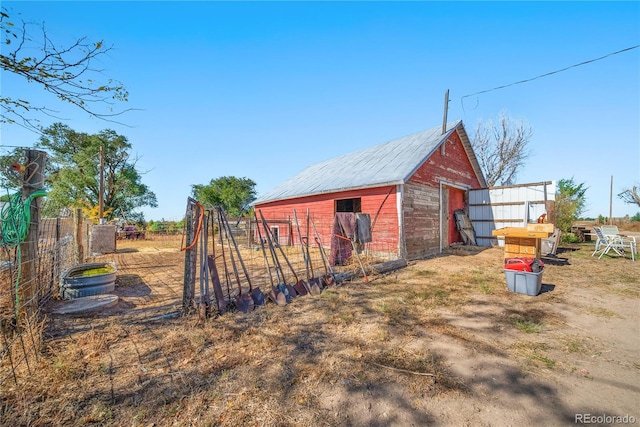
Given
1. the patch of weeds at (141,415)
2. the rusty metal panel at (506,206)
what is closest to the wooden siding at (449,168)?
the rusty metal panel at (506,206)

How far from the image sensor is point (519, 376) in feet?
8.61

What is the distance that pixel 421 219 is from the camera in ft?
33.7

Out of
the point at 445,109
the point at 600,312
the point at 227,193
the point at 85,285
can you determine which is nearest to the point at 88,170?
the point at 227,193

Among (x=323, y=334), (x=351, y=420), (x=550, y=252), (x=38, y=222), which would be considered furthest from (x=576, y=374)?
(x=550, y=252)

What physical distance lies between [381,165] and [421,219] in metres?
3.03

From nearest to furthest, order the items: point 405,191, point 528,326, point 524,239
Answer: point 528,326
point 524,239
point 405,191

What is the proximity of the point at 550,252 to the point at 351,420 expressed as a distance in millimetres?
10076

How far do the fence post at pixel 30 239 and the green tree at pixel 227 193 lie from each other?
38498mm

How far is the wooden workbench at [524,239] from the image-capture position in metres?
6.22

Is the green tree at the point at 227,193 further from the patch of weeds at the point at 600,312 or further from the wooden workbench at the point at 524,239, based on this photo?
the patch of weeds at the point at 600,312

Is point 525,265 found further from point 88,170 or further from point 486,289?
point 88,170

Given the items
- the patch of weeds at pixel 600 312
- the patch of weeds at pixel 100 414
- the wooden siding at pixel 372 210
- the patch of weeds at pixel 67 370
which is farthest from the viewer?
the wooden siding at pixel 372 210

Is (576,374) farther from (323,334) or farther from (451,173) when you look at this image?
(451,173)

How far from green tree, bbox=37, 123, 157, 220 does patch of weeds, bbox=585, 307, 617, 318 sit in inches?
1183
